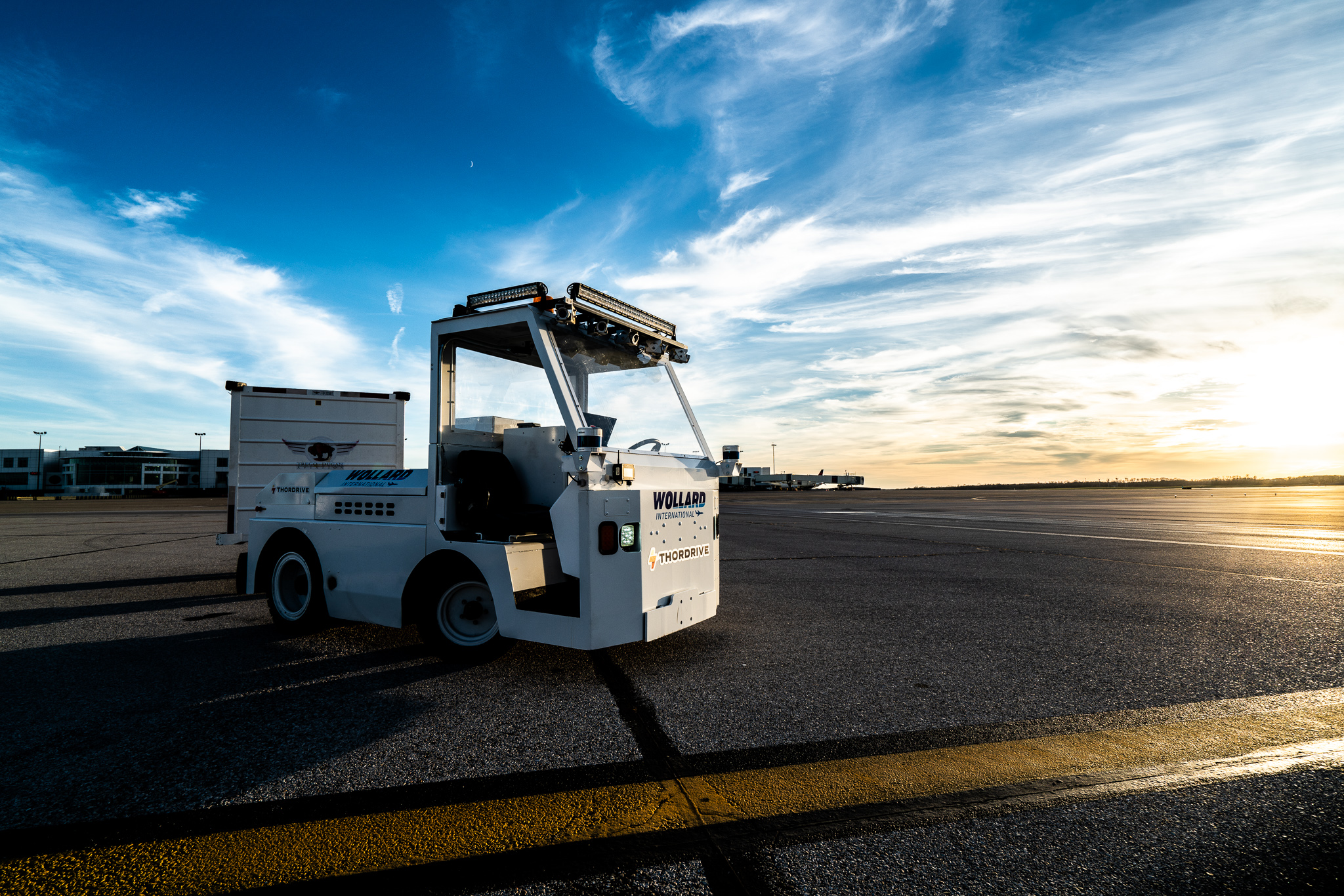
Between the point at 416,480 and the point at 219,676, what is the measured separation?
5.87 feet

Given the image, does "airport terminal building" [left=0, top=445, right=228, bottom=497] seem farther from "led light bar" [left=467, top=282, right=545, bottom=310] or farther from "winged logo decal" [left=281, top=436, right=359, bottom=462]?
"led light bar" [left=467, top=282, right=545, bottom=310]

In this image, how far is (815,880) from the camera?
82.4 inches

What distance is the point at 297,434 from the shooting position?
847cm

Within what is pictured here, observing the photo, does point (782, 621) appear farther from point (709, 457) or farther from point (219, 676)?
point (219, 676)

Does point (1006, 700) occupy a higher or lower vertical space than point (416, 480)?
lower

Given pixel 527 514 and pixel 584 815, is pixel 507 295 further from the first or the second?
pixel 584 815

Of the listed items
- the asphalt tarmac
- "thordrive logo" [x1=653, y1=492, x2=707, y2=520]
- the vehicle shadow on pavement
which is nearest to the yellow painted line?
the asphalt tarmac

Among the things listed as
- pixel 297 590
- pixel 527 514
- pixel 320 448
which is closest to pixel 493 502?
pixel 527 514

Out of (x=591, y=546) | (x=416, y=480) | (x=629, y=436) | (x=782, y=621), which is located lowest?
(x=782, y=621)

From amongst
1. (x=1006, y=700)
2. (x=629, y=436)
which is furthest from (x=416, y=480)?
(x=1006, y=700)

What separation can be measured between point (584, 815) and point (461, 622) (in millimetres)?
2561

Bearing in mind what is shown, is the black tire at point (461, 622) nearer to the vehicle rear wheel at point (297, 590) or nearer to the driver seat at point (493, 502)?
the driver seat at point (493, 502)

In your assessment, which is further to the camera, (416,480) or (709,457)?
(709,457)

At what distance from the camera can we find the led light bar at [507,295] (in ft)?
14.9
